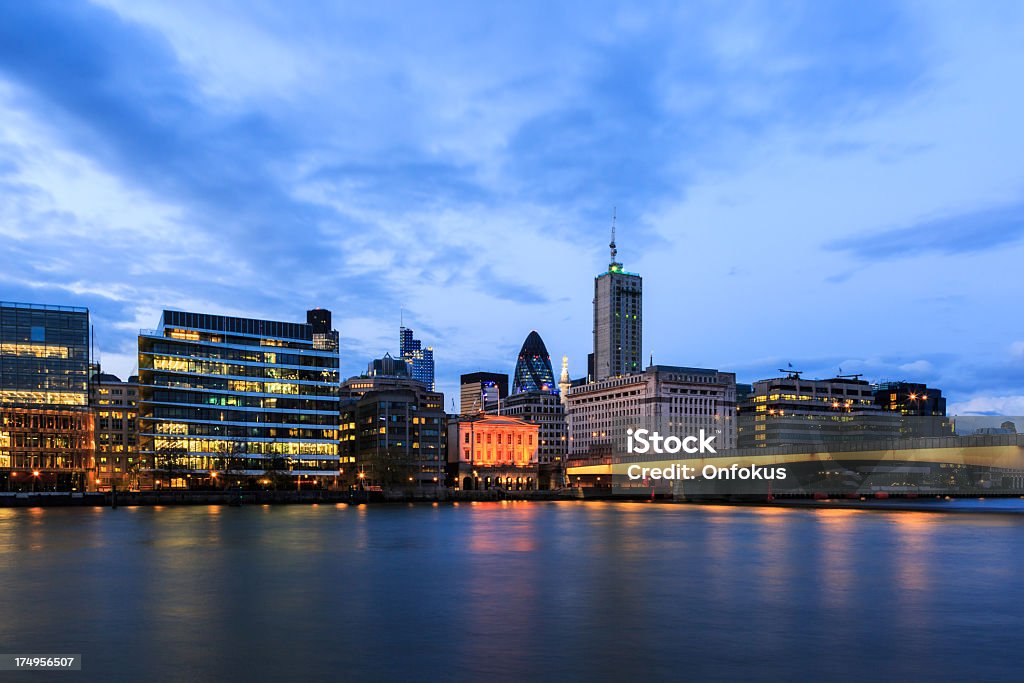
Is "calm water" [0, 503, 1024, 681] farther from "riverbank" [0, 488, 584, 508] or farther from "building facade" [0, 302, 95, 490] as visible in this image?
"building facade" [0, 302, 95, 490]

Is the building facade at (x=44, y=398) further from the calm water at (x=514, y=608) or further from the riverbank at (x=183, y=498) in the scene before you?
the calm water at (x=514, y=608)

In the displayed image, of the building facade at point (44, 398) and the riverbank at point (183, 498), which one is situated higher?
the building facade at point (44, 398)

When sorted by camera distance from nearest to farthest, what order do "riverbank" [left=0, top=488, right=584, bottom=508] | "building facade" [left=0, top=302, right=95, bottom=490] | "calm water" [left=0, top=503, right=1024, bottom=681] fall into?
1. "calm water" [left=0, top=503, right=1024, bottom=681]
2. "riverbank" [left=0, top=488, right=584, bottom=508]
3. "building facade" [left=0, top=302, right=95, bottom=490]

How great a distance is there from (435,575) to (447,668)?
85.9 ft

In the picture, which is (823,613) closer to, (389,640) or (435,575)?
(389,640)

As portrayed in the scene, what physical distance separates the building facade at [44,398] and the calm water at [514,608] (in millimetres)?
109974

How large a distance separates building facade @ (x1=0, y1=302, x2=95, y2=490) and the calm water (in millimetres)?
109974

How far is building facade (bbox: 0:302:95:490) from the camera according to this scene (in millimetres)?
177375

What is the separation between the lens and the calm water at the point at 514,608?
2839 centimetres

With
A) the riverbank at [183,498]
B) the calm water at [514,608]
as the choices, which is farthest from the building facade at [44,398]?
the calm water at [514,608]

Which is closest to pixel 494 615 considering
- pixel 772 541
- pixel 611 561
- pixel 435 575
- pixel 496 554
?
pixel 435 575

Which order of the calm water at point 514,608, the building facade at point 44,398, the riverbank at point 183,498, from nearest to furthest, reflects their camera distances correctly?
the calm water at point 514,608 < the riverbank at point 183,498 < the building facade at point 44,398

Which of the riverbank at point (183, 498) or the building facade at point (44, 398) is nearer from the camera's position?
the riverbank at point (183, 498)

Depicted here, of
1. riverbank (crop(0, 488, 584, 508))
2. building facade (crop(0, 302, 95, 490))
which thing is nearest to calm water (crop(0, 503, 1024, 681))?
riverbank (crop(0, 488, 584, 508))
